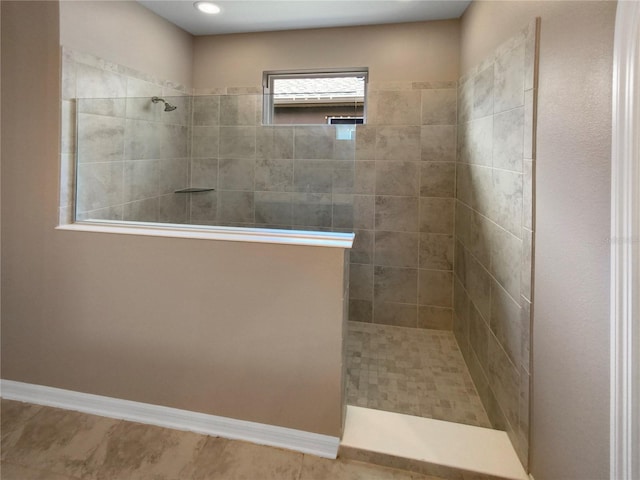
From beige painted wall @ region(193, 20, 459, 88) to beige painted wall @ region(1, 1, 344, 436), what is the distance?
1.44m

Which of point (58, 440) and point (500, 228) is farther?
point (500, 228)

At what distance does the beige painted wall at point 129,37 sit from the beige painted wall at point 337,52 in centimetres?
24

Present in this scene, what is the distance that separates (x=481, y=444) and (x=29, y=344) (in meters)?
2.30

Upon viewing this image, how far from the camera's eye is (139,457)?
1.57m

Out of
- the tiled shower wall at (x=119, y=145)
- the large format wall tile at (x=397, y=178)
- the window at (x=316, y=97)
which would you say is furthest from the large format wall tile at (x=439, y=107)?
the tiled shower wall at (x=119, y=145)

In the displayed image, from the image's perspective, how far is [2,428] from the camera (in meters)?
1.72

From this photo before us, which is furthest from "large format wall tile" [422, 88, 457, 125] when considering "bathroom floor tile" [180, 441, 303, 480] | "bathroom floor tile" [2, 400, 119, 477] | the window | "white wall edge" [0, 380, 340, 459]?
"bathroom floor tile" [2, 400, 119, 477]

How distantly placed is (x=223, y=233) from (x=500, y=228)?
1335mm

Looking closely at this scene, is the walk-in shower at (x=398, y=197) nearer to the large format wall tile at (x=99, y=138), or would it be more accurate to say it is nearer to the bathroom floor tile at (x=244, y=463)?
the large format wall tile at (x=99, y=138)

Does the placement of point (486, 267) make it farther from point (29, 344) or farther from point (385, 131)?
point (29, 344)

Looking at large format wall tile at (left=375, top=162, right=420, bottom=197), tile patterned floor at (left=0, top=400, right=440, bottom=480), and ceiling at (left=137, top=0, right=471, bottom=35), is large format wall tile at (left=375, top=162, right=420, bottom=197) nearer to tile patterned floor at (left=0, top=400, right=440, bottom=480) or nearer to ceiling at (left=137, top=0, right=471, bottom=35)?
ceiling at (left=137, top=0, right=471, bottom=35)

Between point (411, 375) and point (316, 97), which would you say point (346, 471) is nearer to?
point (411, 375)

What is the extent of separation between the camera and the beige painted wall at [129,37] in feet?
6.42

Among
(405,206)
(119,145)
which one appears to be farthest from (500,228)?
(119,145)
